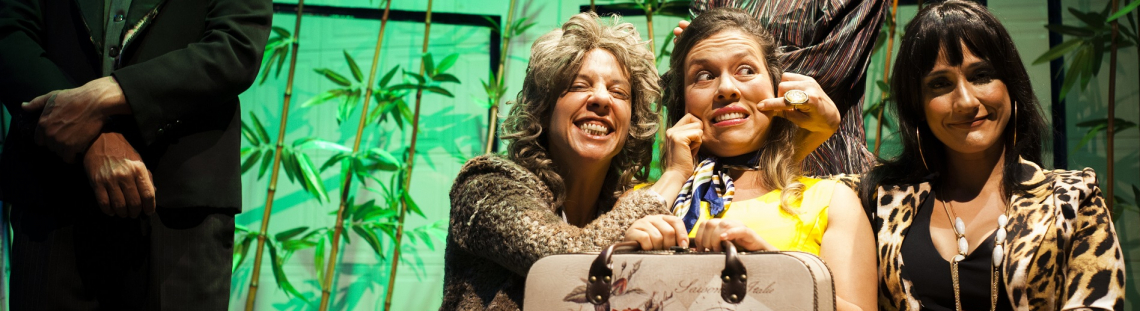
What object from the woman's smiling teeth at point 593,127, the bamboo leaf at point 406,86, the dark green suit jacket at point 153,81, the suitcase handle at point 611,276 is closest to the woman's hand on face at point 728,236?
the suitcase handle at point 611,276

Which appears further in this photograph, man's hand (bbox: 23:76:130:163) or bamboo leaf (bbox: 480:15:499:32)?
bamboo leaf (bbox: 480:15:499:32)

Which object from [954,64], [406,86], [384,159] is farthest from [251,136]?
[954,64]

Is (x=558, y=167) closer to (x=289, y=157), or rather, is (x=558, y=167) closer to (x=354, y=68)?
(x=354, y=68)

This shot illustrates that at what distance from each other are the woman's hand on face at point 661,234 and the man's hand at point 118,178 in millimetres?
831

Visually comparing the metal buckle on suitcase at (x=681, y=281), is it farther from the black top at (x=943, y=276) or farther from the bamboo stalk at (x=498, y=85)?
the bamboo stalk at (x=498, y=85)

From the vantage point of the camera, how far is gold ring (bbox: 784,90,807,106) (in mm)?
1558

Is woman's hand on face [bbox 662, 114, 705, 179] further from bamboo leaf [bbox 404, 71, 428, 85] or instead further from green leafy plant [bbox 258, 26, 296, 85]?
green leafy plant [bbox 258, 26, 296, 85]

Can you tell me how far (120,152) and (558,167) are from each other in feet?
Result: 2.85

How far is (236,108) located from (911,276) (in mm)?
1290

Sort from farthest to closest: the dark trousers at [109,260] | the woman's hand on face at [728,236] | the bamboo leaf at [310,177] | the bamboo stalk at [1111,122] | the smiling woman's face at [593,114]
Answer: the bamboo leaf at [310,177]
the bamboo stalk at [1111,122]
the smiling woman's face at [593,114]
the dark trousers at [109,260]
the woman's hand on face at [728,236]

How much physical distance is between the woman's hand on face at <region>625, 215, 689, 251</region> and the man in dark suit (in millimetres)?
754

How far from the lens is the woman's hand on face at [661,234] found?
136 centimetres

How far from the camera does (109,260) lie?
4.71 feet

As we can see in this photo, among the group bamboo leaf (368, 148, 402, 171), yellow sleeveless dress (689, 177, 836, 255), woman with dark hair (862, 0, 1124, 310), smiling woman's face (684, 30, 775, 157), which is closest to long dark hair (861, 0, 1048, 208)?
woman with dark hair (862, 0, 1124, 310)
